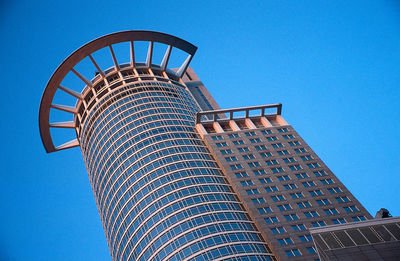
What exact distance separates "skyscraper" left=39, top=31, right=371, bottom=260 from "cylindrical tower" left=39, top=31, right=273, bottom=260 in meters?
0.21

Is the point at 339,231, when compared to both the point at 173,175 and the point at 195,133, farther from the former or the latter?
the point at 195,133

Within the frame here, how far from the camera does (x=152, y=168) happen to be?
75875mm

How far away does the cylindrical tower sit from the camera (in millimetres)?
62763

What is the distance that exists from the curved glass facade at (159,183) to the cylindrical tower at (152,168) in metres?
0.17

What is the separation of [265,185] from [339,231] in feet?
85.2

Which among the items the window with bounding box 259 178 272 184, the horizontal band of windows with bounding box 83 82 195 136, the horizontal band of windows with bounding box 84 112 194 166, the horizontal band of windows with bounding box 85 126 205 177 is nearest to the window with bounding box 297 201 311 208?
the window with bounding box 259 178 272 184

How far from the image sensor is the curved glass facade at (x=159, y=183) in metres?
62.2

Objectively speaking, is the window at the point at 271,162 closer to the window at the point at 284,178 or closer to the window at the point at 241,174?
the window at the point at 284,178

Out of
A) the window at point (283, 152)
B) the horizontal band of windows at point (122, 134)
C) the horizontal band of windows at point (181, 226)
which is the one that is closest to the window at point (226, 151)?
the horizontal band of windows at point (122, 134)

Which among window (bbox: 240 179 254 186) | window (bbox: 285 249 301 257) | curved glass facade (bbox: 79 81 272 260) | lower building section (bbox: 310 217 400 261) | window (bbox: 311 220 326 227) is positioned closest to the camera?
lower building section (bbox: 310 217 400 261)

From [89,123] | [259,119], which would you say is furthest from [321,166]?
[89,123]

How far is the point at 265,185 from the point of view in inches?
2837

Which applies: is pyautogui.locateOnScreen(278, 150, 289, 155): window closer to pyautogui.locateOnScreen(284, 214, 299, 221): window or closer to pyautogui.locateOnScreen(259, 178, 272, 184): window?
pyautogui.locateOnScreen(259, 178, 272, 184): window

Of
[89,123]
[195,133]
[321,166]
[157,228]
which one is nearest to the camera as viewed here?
[157,228]
